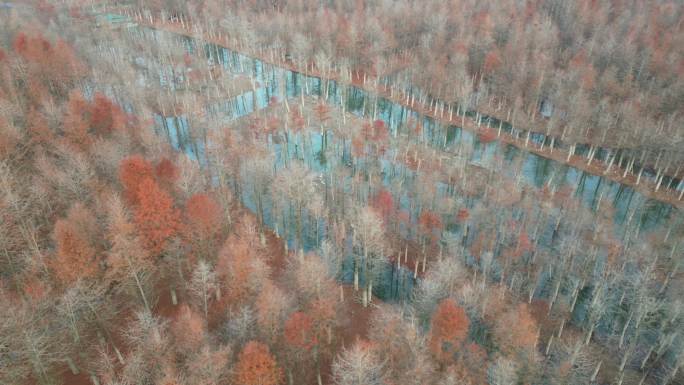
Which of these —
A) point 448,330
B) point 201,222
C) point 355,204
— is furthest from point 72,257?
point 448,330

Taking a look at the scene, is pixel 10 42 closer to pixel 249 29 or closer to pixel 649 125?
pixel 249 29

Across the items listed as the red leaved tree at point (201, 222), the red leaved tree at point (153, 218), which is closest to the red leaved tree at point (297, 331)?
the red leaved tree at point (201, 222)

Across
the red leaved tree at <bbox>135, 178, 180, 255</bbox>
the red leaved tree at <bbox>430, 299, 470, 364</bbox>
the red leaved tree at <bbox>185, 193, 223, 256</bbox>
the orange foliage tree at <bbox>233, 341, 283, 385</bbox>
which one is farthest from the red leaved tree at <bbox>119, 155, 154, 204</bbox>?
the red leaved tree at <bbox>430, 299, 470, 364</bbox>

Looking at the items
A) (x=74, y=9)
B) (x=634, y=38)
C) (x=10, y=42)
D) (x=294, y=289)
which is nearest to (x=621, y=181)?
(x=634, y=38)

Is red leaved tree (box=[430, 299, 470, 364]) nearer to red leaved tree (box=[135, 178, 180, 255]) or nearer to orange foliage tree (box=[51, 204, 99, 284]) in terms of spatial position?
red leaved tree (box=[135, 178, 180, 255])

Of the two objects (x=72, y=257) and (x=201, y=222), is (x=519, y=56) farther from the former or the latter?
(x=72, y=257)

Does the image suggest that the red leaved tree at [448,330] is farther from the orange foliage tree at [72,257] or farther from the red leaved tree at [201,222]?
the orange foliage tree at [72,257]
